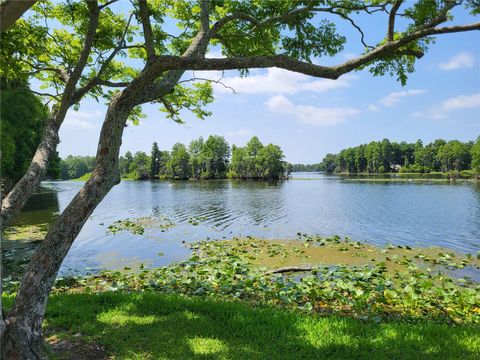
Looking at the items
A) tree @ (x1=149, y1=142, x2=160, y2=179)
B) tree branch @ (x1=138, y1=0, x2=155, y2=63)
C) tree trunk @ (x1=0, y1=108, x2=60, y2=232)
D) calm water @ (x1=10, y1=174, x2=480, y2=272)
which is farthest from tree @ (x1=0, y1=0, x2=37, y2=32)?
tree @ (x1=149, y1=142, x2=160, y2=179)

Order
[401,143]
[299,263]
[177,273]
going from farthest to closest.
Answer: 1. [401,143]
2. [299,263]
3. [177,273]

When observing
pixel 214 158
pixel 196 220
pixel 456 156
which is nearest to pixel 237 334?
pixel 196 220

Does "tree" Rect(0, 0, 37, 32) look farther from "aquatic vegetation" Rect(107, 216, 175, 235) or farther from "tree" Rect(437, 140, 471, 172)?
"tree" Rect(437, 140, 471, 172)

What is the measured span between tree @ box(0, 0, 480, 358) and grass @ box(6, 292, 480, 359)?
1572 mm

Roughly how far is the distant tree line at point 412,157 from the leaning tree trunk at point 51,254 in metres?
147

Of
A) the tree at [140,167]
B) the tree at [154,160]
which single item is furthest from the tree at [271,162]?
the tree at [140,167]

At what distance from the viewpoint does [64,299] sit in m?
8.00

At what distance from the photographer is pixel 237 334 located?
20.1 ft

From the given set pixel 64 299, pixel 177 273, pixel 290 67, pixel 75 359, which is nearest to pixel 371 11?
pixel 290 67

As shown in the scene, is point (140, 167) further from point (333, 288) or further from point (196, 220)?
point (333, 288)

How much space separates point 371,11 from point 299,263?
11.3 meters

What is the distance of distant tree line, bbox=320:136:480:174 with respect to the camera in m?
134

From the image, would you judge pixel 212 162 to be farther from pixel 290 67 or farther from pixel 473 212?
pixel 290 67

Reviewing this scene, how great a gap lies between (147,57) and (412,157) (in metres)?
199
